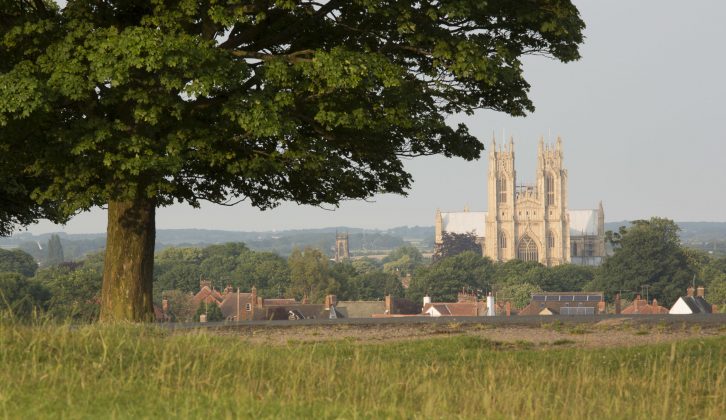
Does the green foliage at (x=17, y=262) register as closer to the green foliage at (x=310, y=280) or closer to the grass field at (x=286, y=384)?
the green foliage at (x=310, y=280)

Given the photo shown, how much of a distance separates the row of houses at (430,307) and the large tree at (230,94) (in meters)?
83.9

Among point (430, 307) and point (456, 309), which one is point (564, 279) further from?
point (456, 309)

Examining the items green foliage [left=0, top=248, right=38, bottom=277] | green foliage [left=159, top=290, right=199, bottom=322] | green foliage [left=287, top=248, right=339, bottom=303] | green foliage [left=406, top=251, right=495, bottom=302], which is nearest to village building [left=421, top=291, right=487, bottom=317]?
green foliage [left=159, top=290, right=199, bottom=322]

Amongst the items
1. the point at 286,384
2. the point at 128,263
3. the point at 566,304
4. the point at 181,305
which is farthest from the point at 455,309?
the point at 286,384

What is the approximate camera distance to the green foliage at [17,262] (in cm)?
17362

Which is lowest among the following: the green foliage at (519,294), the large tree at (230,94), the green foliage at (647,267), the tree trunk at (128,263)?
the green foliage at (519,294)

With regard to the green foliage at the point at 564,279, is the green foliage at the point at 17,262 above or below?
above

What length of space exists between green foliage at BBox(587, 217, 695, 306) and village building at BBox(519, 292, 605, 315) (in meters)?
4.81

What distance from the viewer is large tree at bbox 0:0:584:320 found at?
61.1 feet

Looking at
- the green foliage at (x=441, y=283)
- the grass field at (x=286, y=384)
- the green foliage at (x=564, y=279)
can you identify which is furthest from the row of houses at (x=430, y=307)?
the grass field at (x=286, y=384)

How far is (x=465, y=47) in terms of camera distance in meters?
20.1

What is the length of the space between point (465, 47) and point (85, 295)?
93822 mm

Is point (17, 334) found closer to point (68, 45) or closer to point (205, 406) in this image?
point (205, 406)

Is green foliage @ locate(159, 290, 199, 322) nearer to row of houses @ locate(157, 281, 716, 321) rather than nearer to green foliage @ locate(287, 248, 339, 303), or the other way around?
row of houses @ locate(157, 281, 716, 321)
